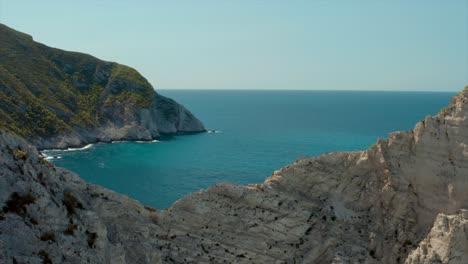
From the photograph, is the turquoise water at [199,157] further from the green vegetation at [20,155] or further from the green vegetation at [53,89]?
the green vegetation at [20,155]

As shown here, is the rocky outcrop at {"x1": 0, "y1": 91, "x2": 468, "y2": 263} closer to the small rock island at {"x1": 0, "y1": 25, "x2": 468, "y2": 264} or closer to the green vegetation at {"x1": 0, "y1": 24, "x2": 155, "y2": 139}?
the small rock island at {"x1": 0, "y1": 25, "x2": 468, "y2": 264}

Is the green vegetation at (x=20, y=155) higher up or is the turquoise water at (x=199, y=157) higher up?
the green vegetation at (x=20, y=155)

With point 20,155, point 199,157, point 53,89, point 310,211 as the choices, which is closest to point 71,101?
point 53,89

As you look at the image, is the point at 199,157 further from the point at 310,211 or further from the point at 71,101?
the point at 310,211

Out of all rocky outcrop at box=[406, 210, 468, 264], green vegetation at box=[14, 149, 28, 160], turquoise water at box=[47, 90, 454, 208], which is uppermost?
green vegetation at box=[14, 149, 28, 160]

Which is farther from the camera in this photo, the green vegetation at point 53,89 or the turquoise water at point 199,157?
the green vegetation at point 53,89

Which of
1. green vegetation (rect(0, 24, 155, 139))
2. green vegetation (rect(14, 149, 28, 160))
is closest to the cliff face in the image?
green vegetation (rect(0, 24, 155, 139))

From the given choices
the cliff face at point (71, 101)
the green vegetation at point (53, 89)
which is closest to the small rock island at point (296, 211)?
the green vegetation at point (53, 89)
